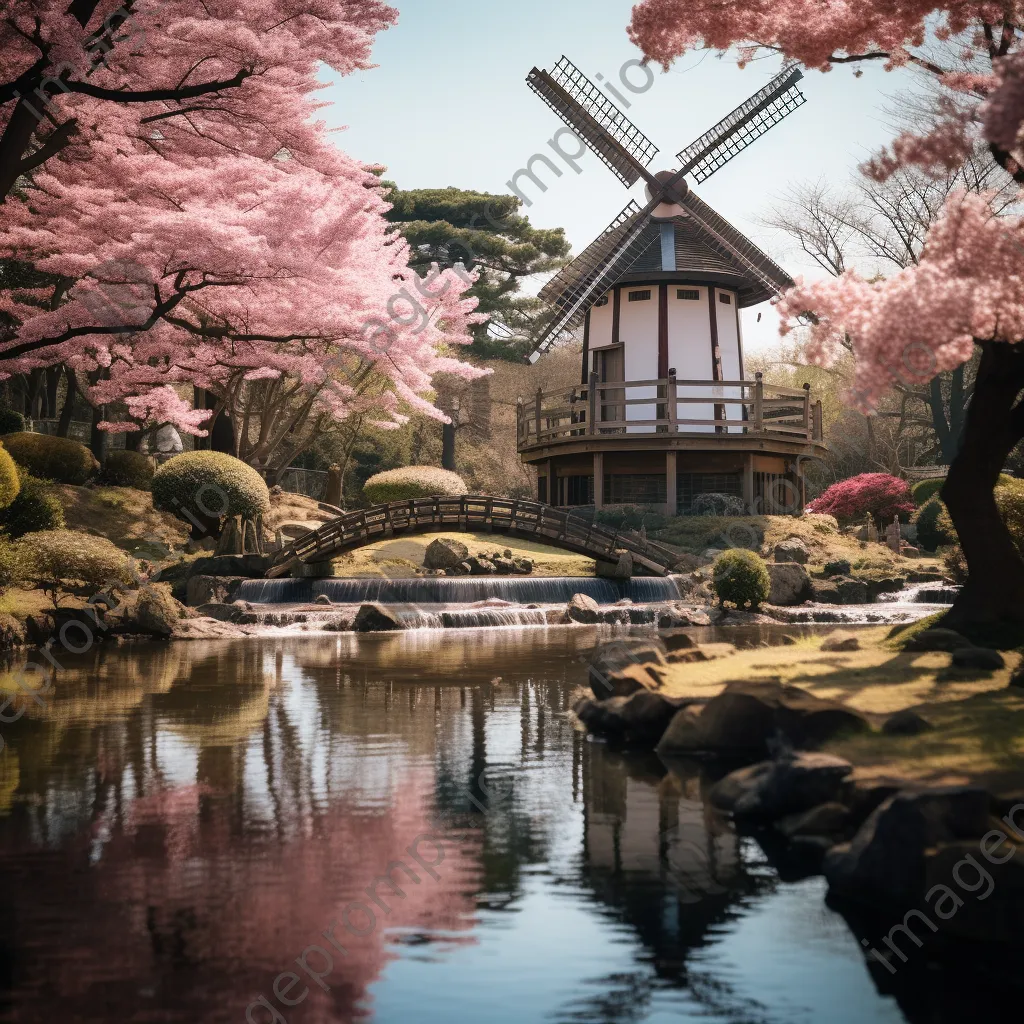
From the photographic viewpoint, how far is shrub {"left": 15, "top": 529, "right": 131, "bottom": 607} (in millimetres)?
22906

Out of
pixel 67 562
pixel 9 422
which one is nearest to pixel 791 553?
pixel 67 562

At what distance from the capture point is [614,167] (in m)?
40.7

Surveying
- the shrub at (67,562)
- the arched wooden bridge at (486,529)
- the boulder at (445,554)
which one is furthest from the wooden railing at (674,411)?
the shrub at (67,562)

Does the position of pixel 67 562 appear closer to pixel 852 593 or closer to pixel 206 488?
pixel 206 488

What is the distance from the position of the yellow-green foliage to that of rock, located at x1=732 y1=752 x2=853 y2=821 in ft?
62.2

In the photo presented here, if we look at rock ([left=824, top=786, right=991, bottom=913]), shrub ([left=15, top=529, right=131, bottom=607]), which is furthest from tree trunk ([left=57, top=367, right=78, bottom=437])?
rock ([left=824, top=786, right=991, bottom=913])

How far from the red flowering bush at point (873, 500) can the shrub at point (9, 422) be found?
2572 cm

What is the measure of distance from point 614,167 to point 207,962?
37841mm

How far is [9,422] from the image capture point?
1367 inches

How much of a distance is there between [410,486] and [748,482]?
11508mm

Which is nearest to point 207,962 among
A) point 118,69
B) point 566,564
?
point 118,69

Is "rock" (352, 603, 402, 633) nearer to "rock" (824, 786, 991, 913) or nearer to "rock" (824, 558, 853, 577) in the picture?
"rock" (824, 558, 853, 577)

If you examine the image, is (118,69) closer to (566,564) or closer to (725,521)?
(566,564)

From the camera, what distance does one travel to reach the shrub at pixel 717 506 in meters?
36.9
